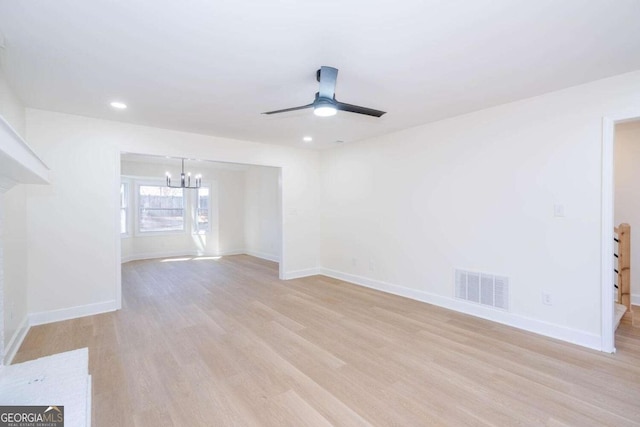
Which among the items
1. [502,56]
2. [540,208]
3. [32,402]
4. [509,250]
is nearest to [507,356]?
[509,250]

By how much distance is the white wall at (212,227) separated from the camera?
26.6 ft

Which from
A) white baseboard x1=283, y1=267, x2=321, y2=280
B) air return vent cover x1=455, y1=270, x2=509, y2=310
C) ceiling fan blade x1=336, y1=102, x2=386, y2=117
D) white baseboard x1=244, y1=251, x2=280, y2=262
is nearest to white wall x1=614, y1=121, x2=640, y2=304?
air return vent cover x1=455, y1=270, x2=509, y2=310

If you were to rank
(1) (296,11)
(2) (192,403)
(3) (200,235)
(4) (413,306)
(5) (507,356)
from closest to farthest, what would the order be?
1. (1) (296,11)
2. (2) (192,403)
3. (5) (507,356)
4. (4) (413,306)
5. (3) (200,235)

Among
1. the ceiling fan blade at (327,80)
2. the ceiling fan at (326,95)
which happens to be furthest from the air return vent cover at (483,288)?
the ceiling fan blade at (327,80)

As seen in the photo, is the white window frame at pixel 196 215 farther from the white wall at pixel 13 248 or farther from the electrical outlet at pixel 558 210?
the electrical outlet at pixel 558 210

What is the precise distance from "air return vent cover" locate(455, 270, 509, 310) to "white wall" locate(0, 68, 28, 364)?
475 cm

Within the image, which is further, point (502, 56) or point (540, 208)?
point (540, 208)

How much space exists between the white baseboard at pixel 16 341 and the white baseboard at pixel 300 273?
11.6 feet

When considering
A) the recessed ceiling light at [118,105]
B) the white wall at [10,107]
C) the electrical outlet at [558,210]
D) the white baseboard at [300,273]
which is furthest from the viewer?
the white baseboard at [300,273]

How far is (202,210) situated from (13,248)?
5878 mm

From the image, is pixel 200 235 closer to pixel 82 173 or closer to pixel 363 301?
pixel 82 173

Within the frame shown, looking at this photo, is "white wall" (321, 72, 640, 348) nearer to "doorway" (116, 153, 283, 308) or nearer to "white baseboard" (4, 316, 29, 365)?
"doorway" (116, 153, 283, 308)

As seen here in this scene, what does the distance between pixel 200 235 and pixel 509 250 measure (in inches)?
305

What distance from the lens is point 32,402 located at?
1605mm
